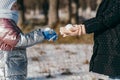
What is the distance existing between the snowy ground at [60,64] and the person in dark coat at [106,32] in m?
2.20

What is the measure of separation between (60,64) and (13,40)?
5.15m

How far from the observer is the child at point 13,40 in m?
3.80

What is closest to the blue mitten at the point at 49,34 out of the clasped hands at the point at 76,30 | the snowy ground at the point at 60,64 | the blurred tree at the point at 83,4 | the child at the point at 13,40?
the child at the point at 13,40

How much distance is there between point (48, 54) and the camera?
10656mm

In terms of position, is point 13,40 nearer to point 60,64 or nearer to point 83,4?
point 60,64

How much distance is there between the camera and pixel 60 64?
350 inches

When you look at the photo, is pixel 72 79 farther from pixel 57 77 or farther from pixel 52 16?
pixel 52 16

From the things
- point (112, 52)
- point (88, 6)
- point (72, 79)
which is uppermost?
point (88, 6)

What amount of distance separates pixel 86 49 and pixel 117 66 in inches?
306

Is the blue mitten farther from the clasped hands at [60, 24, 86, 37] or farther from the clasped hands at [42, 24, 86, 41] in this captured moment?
the clasped hands at [60, 24, 86, 37]

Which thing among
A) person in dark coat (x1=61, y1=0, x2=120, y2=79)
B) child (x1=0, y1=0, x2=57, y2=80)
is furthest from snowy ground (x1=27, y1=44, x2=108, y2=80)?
child (x1=0, y1=0, x2=57, y2=80)

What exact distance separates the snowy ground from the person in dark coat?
A: 2201 mm

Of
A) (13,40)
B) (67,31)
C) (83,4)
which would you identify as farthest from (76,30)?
(83,4)

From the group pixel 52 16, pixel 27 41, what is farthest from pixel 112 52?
pixel 52 16
